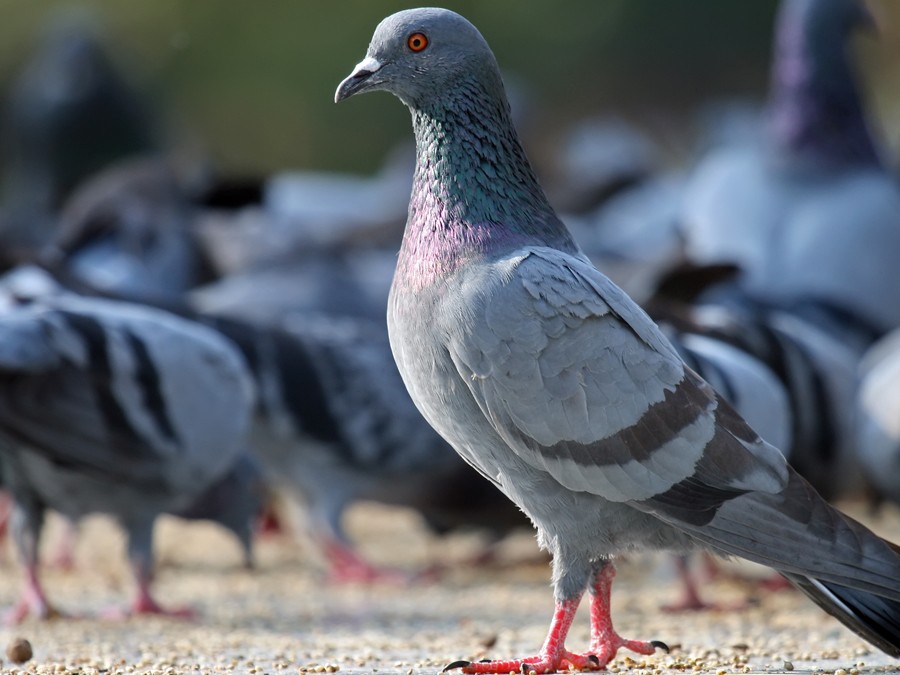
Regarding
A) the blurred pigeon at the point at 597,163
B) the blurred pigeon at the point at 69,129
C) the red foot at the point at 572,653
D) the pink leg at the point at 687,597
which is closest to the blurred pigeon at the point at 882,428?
the pink leg at the point at 687,597

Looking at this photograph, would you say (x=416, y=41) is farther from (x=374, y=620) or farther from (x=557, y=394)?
(x=374, y=620)

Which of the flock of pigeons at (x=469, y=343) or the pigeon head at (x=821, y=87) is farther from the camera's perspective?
the pigeon head at (x=821, y=87)

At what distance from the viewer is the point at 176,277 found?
9758 mm

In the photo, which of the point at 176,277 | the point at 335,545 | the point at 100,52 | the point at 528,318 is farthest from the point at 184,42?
the point at 528,318

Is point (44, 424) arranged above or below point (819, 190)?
below

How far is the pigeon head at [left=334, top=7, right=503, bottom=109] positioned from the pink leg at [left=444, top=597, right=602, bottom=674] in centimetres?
134

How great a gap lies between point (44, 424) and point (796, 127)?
5802 millimetres

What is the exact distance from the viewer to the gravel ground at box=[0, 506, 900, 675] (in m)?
4.30

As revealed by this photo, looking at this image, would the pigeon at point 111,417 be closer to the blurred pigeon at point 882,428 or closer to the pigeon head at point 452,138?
the pigeon head at point 452,138

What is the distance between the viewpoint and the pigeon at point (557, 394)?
376cm

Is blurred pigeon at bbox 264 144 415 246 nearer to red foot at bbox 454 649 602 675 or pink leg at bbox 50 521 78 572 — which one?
pink leg at bbox 50 521 78 572

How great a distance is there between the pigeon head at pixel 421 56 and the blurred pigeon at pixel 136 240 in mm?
5510

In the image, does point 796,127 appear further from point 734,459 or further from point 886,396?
point 734,459

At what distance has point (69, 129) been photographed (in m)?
13.4
